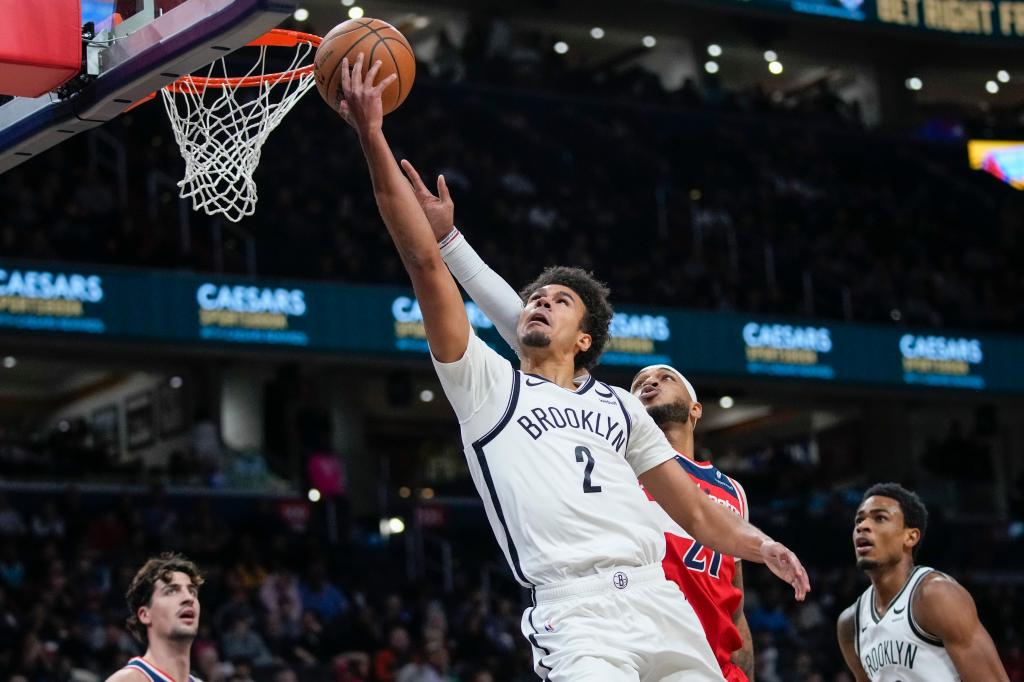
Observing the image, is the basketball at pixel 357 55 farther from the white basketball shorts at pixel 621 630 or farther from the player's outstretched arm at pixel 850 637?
the player's outstretched arm at pixel 850 637

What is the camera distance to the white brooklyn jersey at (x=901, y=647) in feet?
21.7

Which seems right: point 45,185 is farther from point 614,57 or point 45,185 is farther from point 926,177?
point 926,177

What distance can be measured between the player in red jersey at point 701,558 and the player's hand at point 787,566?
0.49 metres

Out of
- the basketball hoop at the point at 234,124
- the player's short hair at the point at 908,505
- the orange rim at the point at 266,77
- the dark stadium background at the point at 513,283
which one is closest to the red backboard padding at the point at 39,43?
the orange rim at the point at 266,77

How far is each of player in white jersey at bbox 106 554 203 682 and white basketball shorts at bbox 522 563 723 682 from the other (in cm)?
188

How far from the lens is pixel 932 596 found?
21.9 feet

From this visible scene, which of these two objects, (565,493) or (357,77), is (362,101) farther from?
(565,493)

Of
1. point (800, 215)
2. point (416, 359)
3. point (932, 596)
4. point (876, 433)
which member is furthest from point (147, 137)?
point (932, 596)

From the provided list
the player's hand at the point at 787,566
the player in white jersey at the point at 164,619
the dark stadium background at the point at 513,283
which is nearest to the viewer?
the player's hand at the point at 787,566

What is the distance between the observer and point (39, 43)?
559 cm

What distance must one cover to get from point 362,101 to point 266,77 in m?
2.65

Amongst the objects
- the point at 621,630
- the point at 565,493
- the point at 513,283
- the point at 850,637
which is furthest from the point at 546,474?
the point at 513,283

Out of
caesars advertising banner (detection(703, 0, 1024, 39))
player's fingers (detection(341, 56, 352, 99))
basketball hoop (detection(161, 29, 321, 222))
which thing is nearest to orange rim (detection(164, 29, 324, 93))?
basketball hoop (detection(161, 29, 321, 222))

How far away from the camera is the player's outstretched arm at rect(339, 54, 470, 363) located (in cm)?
457
